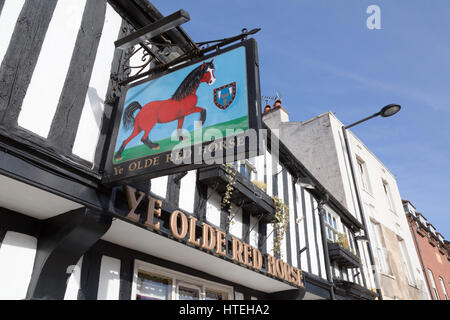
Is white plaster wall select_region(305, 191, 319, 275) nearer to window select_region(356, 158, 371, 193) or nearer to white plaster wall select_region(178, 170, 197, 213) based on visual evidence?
white plaster wall select_region(178, 170, 197, 213)

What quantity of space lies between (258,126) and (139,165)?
4.63 feet

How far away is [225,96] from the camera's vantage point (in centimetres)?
378

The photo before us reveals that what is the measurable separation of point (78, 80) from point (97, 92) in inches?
12.6

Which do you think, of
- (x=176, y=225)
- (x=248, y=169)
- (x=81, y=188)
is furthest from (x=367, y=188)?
(x=81, y=188)

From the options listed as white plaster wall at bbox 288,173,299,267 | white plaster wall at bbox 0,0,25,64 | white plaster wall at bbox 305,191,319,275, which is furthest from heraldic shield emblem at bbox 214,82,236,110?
white plaster wall at bbox 305,191,319,275

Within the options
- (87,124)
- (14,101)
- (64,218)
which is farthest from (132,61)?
(64,218)

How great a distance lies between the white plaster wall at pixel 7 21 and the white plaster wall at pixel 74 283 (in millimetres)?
2527

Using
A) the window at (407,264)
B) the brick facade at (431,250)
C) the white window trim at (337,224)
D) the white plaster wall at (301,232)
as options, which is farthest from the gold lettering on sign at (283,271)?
the brick facade at (431,250)

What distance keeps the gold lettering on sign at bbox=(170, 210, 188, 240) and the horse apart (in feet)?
3.98

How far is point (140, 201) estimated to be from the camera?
4340mm

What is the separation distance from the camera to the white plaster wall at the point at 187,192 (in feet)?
18.0

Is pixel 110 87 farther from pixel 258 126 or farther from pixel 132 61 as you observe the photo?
pixel 258 126

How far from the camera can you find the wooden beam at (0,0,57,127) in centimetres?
352

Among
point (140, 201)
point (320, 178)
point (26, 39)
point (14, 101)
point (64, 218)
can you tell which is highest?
point (320, 178)
